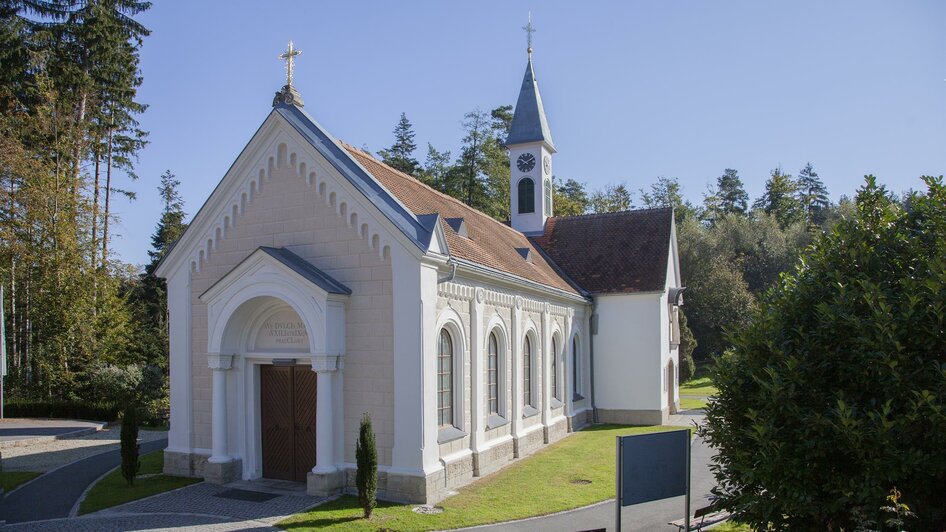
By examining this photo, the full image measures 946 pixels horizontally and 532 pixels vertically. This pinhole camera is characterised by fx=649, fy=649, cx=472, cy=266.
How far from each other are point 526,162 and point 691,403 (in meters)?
16.0

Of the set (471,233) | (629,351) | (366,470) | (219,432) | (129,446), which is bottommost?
Result: (129,446)

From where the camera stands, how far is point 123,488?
15.5 metres

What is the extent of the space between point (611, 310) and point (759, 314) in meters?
19.1

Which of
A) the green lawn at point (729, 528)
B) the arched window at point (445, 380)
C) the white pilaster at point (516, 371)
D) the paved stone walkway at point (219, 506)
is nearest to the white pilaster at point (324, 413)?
the paved stone walkway at point (219, 506)

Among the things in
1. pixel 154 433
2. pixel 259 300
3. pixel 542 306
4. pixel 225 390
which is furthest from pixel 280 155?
pixel 154 433

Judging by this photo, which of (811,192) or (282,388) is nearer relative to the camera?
(282,388)

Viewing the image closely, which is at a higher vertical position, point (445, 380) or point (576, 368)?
point (445, 380)

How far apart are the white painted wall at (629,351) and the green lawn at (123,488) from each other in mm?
17090

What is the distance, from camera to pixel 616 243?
3052 centimetres

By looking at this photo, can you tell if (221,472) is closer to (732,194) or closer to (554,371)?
(554,371)

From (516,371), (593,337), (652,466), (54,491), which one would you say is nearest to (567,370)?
(593,337)

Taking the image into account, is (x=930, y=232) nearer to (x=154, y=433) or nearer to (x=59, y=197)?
(x=154, y=433)

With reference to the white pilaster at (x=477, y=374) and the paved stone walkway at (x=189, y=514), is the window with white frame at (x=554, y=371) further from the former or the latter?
the paved stone walkway at (x=189, y=514)

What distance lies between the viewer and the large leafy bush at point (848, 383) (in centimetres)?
718
